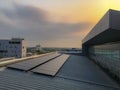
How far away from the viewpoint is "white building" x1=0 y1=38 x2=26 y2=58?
91.2 metres

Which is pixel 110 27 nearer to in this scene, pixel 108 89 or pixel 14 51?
pixel 108 89

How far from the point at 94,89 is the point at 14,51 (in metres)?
84.2

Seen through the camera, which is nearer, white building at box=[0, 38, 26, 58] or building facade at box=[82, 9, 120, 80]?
building facade at box=[82, 9, 120, 80]

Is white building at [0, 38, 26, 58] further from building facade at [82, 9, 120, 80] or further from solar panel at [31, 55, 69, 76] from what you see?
solar panel at [31, 55, 69, 76]

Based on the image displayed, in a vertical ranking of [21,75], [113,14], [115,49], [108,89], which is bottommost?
[108,89]

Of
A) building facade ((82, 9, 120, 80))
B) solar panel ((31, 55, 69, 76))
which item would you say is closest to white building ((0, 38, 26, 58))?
building facade ((82, 9, 120, 80))

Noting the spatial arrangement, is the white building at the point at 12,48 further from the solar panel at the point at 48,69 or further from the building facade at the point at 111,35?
the solar panel at the point at 48,69

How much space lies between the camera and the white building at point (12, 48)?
3593 inches

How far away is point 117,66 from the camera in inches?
688

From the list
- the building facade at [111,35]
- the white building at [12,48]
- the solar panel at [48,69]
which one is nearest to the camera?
the building facade at [111,35]

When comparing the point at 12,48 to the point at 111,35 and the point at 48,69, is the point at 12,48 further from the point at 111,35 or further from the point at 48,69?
the point at 111,35

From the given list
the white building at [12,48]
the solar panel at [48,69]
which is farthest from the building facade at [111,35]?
the white building at [12,48]

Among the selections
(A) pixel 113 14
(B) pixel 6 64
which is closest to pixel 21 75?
(B) pixel 6 64

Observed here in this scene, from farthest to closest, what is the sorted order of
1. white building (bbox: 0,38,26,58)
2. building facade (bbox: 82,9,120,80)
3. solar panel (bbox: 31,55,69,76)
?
white building (bbox: 0,38,26,58), solar panel (bbox: 31,55,69,76), building facade (bbox: 82,9,120,80)
